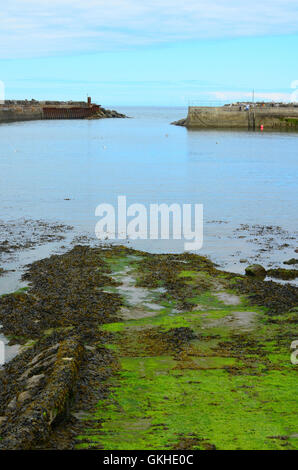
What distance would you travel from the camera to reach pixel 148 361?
10258 millimetres

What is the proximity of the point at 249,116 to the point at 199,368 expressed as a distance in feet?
380

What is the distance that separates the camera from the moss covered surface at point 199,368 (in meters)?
7.42

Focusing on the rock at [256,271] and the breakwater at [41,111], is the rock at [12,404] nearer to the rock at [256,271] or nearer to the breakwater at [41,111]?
the rock at [256,271]

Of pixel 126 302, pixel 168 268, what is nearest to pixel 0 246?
pixel 168 268

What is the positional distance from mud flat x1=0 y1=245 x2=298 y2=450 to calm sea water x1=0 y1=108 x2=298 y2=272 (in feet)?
14.6

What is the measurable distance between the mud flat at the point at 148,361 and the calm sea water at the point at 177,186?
14.6ft

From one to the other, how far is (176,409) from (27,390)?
2250 millimetres

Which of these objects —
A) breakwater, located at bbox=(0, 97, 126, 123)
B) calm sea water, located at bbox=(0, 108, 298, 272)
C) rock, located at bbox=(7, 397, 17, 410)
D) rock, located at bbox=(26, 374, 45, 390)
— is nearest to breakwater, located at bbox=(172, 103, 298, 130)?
calm sea water, located at bbox=(0, 108, 298, 272)

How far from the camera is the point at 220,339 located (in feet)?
37.8

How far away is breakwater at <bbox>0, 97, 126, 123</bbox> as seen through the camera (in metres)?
153

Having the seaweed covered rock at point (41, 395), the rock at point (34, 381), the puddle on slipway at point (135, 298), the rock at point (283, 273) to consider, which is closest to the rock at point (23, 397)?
the seaweed covered rock at point (41, 395)

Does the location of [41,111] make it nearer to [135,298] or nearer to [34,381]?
[135,298]

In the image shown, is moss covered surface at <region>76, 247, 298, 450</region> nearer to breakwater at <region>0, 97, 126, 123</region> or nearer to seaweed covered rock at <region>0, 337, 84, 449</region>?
seaweed covered rock at <region>0, 337, 84, 449</region>

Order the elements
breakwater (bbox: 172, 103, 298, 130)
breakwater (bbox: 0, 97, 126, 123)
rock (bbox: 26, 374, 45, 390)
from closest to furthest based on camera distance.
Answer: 1. rock (bbox: 26, 374, 45, 390)
2. breakwater (bbox: 172, 103, 298, 130)
3. breakwater (bbox: 0, 97, 126, 123)
